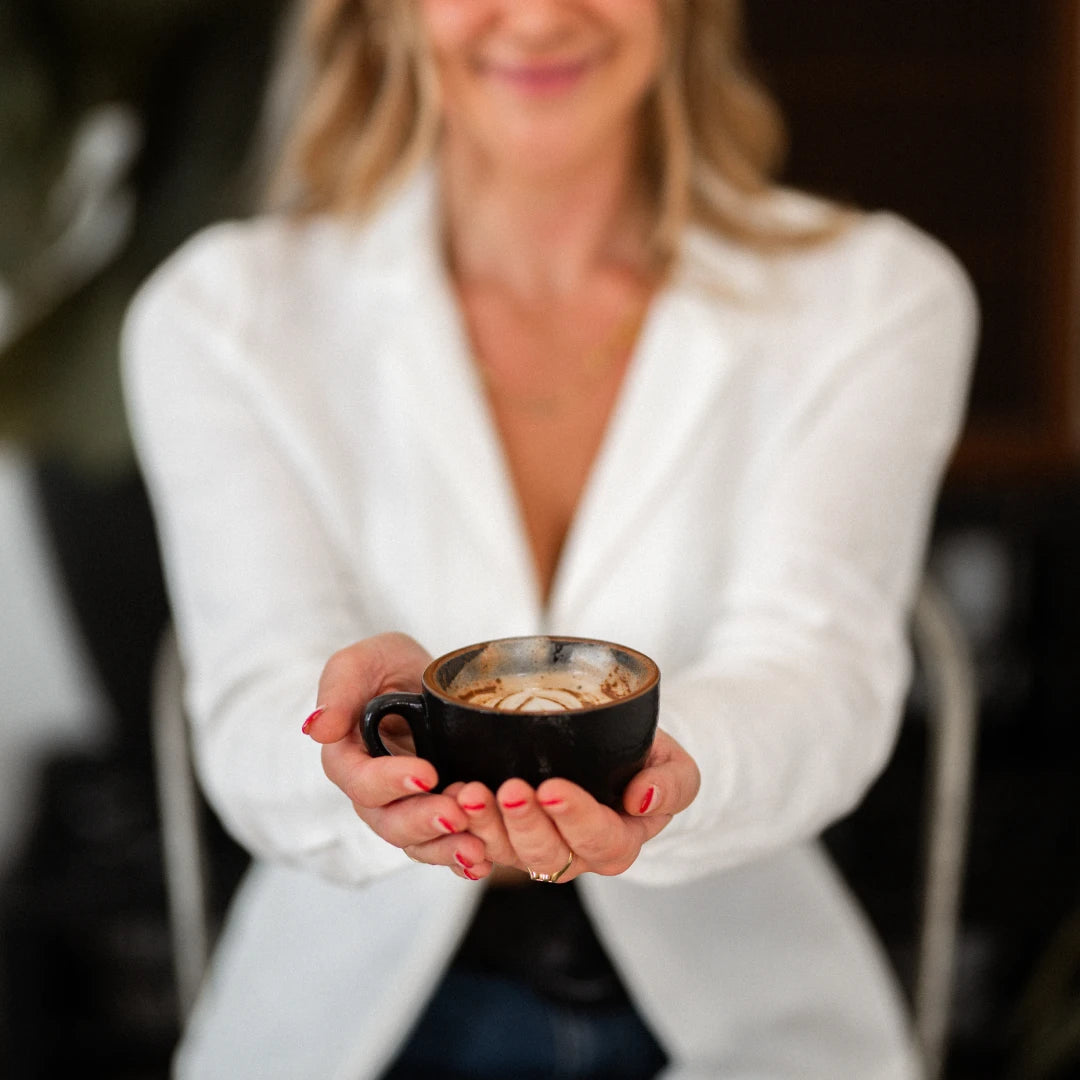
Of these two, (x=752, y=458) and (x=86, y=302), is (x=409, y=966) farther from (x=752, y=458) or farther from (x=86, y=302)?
(x=86, y=302)

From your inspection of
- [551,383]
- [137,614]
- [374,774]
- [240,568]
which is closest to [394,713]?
[374,774]

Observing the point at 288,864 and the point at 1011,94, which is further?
the point at 1011,94

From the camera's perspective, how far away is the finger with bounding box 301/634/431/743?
1.47 feet

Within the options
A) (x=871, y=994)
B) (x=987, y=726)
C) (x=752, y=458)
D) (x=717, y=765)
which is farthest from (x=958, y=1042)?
(x=717, y=765)

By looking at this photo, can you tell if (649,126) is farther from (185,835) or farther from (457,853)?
(457,853)

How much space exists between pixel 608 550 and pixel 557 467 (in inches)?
3.4

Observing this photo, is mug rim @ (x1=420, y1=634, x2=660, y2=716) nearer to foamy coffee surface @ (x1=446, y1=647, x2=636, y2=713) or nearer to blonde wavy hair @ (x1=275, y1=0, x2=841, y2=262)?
foamy coffee surface @ (x1=446, y1=647, x2=636, y2=713)

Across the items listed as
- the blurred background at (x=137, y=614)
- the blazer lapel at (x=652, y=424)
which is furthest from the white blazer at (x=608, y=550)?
the blurred background at (x=137, y=614)

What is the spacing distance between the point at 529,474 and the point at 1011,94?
1149 mm

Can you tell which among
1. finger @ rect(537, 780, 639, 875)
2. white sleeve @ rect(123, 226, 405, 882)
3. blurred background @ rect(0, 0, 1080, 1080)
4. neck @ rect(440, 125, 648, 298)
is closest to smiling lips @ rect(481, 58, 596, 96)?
neck @ rect(440, 125, 648, 298)

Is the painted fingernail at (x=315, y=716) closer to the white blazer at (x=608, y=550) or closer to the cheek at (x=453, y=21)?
the white blazer at (x=608, y=550)

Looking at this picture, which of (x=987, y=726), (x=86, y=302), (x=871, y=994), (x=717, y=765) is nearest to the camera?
(x=717, y=765)

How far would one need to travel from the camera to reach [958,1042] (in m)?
1.41

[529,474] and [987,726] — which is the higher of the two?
[529,474]
